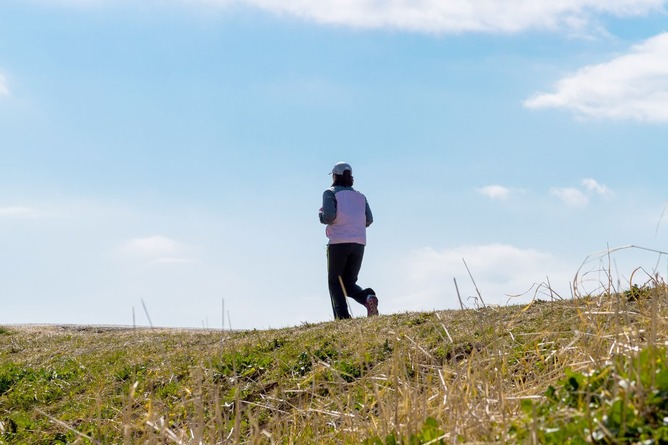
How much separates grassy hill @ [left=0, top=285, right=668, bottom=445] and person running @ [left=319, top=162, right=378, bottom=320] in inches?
97.4

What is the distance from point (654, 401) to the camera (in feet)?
11.9

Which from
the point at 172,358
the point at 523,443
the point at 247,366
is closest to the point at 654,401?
the point at 523,443

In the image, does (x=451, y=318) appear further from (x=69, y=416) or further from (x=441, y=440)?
(x=441, y=440)

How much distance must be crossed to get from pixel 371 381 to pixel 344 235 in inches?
330

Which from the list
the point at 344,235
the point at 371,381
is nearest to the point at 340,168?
the point at 344,235

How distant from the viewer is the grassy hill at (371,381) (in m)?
4.00

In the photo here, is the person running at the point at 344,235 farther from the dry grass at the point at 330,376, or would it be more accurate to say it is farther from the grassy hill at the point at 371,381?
the dry grass at the point at 330,376

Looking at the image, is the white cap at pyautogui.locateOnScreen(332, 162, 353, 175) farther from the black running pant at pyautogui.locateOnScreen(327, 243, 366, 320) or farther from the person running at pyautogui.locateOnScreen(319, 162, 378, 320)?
the black running pant at pyautogui.locateOnScreen(327, 243, 366, 320)

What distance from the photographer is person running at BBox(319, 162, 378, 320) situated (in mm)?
13984

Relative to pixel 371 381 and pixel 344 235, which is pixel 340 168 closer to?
pixel 344 235

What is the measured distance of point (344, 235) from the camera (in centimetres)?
1412

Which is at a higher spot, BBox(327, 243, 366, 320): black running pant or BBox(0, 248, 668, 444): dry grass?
BBox(327, 243, 366, 320): black running pant

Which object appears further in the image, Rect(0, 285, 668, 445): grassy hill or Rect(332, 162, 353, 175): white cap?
Rect(332, 162, 353, 175): white cap

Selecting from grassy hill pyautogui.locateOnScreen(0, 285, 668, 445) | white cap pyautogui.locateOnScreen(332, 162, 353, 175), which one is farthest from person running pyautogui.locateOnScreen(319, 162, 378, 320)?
grassy hill pyautogui.locateOnScreen(0, 285, 668, 445)
